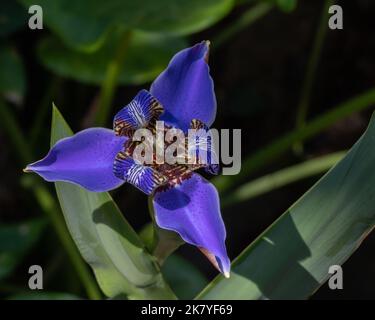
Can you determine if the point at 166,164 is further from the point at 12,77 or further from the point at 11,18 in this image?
the point at 11,18

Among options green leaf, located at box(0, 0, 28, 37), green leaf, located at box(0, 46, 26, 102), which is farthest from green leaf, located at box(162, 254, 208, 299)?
green leaf, located at box(0, 0, 28, 37)

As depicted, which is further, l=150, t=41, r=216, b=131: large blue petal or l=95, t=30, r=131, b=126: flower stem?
l=95, t=30, r=131, b=126: flower stem

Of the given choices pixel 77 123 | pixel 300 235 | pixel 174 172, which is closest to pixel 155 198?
pixel 174 172

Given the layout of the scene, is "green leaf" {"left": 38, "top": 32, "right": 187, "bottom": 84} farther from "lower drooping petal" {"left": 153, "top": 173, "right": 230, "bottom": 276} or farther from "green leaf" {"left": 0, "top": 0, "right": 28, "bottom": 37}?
"lower drooping petal" {"left": 153, "top": 173, "right": 230, "bottom": 276}

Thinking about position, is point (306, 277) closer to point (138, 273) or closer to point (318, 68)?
point (138, 273)

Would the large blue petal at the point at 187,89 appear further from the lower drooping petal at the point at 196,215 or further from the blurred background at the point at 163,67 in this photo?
the blurred background at the point at 163,67

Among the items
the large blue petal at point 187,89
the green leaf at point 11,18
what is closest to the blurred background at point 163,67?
the green leaf at point 11,18
